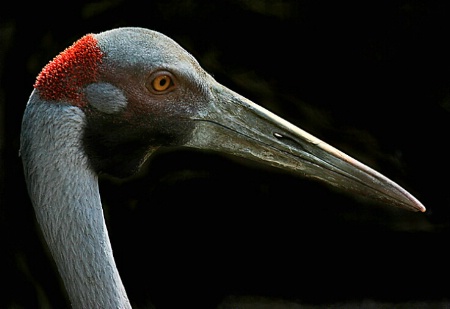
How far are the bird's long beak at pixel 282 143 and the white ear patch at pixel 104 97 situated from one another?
0.24 m

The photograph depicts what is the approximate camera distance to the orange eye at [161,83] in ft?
7.27

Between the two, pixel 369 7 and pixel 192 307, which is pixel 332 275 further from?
pixel 369 7

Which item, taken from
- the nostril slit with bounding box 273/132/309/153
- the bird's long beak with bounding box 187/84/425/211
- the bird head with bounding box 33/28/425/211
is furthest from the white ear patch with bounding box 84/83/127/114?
the nostril slit with bounding box 273/132/309/153

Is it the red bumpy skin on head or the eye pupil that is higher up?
the eye pupil

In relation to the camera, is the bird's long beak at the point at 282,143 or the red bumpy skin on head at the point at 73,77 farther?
the bird's long beak at the point at 282,143

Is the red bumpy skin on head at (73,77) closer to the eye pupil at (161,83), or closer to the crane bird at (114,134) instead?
the crane bird at (114,134)

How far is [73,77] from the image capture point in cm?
219

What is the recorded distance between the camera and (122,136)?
7.46 feet

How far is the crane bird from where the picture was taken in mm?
2191

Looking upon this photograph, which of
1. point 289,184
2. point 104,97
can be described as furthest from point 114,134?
point 289,184

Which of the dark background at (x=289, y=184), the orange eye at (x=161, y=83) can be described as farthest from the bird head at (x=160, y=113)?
the dark background at (x=289, y=184)

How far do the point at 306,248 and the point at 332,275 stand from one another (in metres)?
0.23

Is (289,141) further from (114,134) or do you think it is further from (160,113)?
(114,134)

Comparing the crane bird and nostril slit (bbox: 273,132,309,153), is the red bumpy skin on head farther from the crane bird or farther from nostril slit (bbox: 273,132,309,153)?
nostril slit (bbox: 273,132,309,153)
